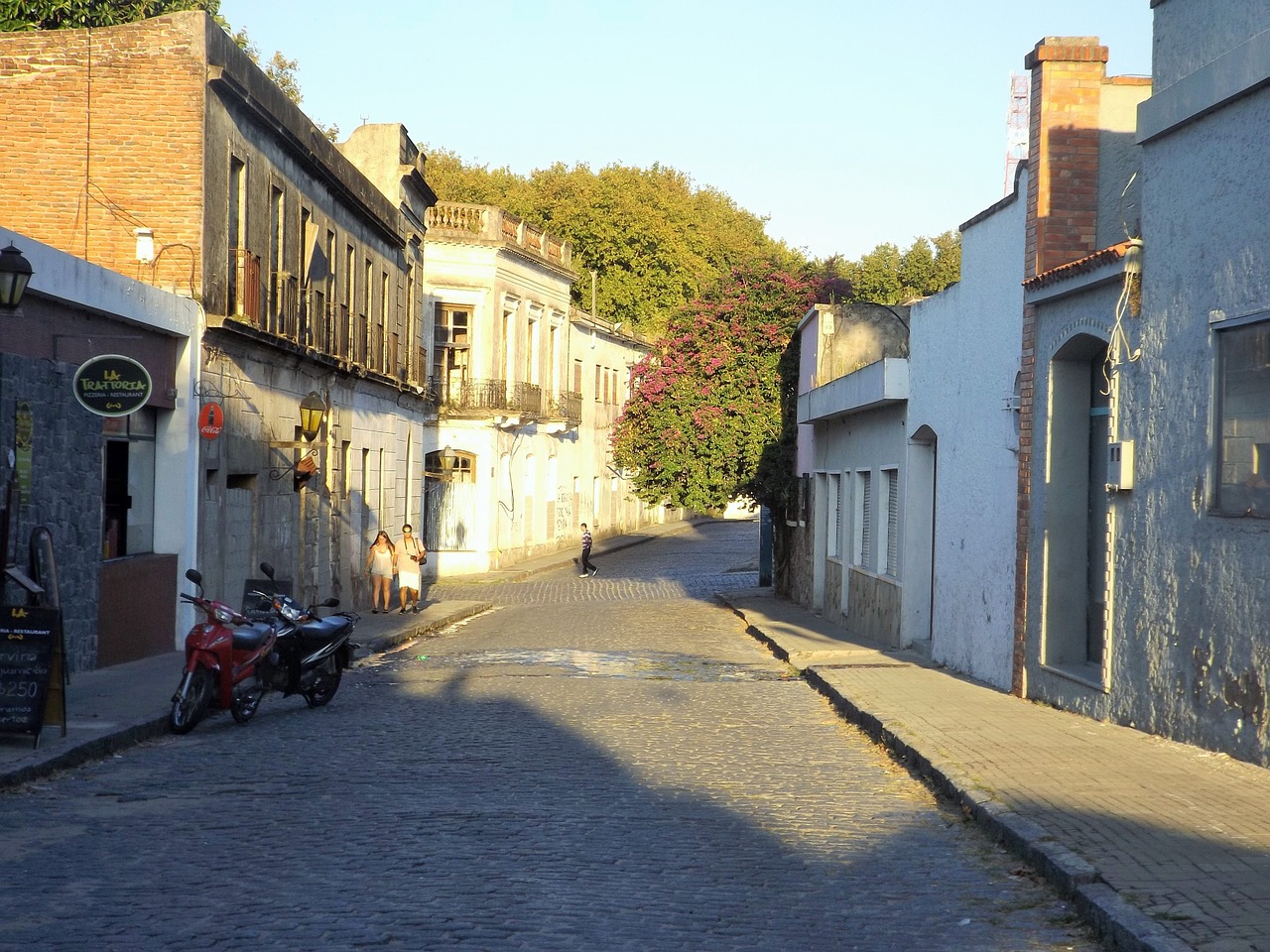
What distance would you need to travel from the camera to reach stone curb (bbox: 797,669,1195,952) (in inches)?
205

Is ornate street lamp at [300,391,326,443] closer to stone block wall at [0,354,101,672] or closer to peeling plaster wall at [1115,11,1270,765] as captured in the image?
stone block wall at [0,354,101,672]

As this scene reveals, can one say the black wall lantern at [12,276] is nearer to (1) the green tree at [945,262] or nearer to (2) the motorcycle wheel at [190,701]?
(2) the motorcycle wheel at [190,701]

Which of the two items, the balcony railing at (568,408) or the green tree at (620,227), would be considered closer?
the balcony railing at (568,408)

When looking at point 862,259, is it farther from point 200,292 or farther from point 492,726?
point 492,726

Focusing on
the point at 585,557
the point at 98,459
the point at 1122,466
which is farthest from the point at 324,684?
the point at 585,557

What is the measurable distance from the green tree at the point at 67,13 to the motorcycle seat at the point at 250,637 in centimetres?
1617

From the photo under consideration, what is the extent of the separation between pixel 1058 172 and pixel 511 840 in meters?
8.37

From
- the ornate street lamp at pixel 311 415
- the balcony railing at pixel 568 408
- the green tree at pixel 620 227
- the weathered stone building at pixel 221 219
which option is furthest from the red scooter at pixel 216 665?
the green tree at pixel 620 227

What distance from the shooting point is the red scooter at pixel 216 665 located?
35.5ft

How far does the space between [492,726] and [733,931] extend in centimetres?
583

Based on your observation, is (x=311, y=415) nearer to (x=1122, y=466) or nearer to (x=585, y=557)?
(x=1122, y=466)

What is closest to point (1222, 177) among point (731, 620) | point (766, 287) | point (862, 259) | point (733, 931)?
point (733, 931)

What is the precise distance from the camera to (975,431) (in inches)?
586

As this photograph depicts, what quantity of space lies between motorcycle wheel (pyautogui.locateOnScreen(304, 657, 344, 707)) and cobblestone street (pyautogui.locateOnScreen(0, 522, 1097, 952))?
0.24 metres
